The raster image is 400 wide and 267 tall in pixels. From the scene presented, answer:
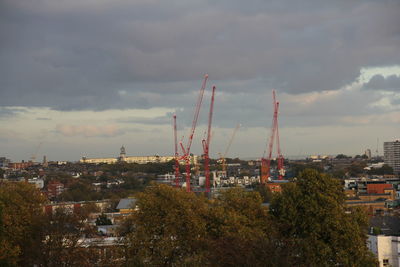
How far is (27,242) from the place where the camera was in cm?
4109

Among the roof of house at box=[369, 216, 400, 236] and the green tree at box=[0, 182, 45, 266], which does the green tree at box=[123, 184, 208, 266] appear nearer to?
the green tree at box=[0, 182, 45, 266]

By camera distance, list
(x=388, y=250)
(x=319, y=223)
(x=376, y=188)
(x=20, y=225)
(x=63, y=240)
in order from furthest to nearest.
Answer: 1. (x=376, y=188)
2. (x=388, y=250)
3. (x=63, y=240)
4. (x=319, y=223)
5. (x=20, y=225)

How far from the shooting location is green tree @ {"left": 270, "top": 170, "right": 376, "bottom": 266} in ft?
129

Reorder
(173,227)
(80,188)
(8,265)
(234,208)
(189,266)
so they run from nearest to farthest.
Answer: (189,266) < (8,265) < (173,227) < (234,208) < (80,188)

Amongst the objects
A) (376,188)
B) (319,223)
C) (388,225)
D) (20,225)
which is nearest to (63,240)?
(20,225)

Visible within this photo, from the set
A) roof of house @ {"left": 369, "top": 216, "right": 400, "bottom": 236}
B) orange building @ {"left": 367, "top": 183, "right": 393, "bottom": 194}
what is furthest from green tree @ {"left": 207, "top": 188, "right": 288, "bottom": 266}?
orange building @ {"left": 367, "top": 183, "right": 393, "bottom": 194}

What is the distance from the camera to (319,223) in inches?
1619

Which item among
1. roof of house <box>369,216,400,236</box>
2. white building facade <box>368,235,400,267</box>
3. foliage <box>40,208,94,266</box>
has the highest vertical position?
foliage <box>40,208,94,266</box>

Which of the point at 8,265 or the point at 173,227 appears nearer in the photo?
the point at 8,265

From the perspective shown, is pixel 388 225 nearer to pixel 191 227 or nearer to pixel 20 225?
pixel 191 227

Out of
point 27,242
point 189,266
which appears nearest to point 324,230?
point 189,266

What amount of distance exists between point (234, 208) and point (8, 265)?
48.1 feet

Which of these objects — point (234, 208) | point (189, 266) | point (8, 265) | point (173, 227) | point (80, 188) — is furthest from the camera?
point (80, 188)

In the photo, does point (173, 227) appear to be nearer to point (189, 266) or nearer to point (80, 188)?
point (189, 266)
